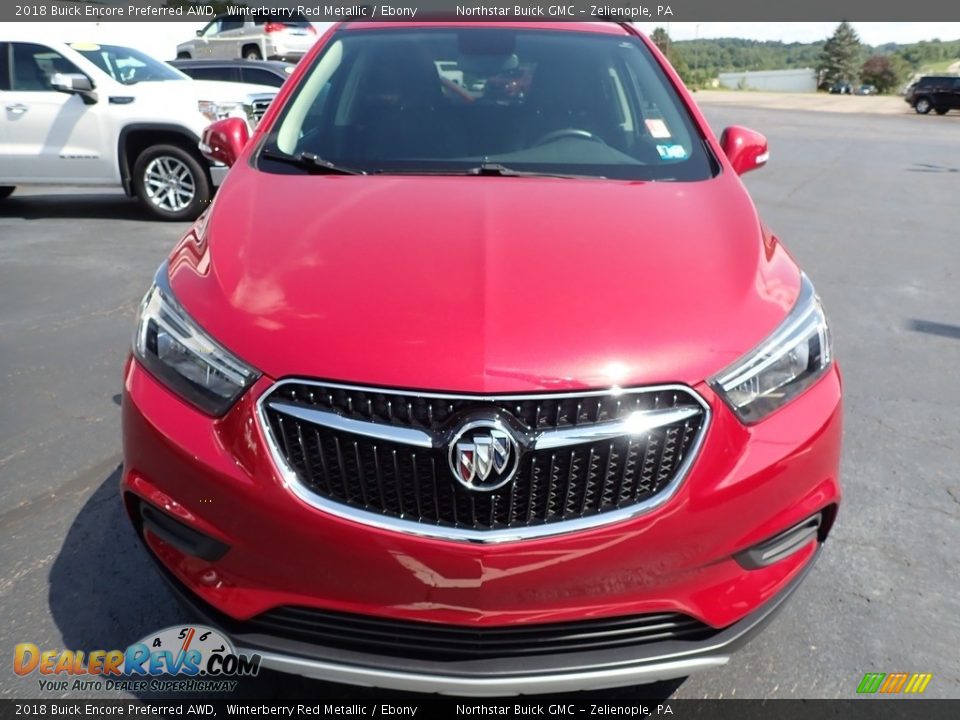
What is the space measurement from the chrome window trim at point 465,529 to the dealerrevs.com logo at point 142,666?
0.64m

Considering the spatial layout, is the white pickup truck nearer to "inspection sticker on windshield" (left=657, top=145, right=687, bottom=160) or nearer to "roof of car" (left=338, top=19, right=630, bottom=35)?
"roof of car" (left=338, top=19, right=630, bottom=35)

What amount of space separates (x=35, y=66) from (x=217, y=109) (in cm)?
173

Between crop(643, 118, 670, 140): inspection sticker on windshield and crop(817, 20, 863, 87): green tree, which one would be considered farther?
crop(817, 20, 863, 87): green tree

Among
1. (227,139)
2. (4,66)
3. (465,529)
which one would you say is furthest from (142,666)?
(4,66)

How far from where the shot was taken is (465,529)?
5.85ft

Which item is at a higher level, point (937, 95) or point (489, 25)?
point (489, 25)

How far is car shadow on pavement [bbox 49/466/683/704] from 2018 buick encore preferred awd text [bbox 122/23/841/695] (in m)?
0.46

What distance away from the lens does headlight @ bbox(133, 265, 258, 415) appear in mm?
1895

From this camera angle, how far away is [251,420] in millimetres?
1845

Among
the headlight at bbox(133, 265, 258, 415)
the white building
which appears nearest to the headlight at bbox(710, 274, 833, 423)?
the headlight at bbox(133, 265, 258, 415)

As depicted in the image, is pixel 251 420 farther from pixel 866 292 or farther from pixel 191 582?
pixel 866 292

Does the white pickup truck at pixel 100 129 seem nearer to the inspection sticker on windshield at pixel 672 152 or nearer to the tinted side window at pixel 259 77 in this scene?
the tinted side window at pixel 259 77

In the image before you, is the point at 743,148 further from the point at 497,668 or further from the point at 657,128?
the point at 497,668

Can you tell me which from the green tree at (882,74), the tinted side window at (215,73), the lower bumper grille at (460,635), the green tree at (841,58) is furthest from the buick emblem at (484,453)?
the green tree at (841,58)
